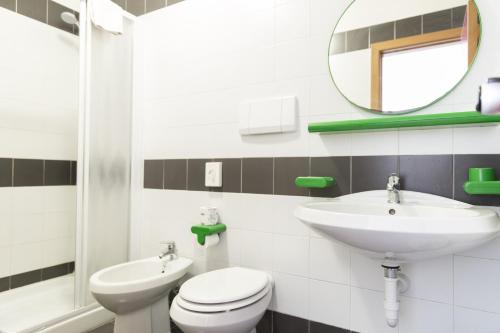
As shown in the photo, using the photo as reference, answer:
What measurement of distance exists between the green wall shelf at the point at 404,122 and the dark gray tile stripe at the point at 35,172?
1677 mm

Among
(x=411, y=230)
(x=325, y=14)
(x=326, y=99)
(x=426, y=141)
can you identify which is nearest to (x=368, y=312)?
(x=411, y=230)

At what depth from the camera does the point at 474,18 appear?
108cm

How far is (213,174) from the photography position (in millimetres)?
Result: 1624

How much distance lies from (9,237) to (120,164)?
74cm

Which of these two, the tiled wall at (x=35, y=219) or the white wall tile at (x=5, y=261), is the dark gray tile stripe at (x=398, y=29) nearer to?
the tiled wall at (x=35, y=219)

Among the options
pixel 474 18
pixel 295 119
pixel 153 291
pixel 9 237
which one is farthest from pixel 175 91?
pixel 474 18

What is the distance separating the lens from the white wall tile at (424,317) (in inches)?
43.4

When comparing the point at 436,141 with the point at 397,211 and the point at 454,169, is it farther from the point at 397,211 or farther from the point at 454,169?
the point at 397,211

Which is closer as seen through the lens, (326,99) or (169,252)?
(326,99)

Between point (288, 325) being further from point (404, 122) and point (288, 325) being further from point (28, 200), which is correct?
point (28, 200)

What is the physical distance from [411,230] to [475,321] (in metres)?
0.57

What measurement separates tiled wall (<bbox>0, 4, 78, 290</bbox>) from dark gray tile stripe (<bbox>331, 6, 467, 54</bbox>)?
5.78 ft

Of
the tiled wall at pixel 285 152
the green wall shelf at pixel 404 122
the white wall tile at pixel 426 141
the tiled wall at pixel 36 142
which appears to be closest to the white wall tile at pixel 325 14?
the tiled wall at pixel 285 152

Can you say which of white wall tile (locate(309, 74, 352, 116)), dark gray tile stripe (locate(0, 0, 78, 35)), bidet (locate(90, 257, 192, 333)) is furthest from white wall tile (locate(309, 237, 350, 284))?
dark gray tile stripe (locate(0, 0, 78, 35))
